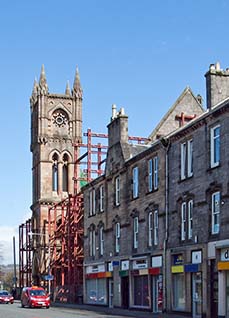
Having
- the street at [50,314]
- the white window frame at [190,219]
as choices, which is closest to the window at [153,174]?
the white window frame at [190,219]

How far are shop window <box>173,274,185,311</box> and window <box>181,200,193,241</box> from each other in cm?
224

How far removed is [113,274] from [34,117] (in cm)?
4798

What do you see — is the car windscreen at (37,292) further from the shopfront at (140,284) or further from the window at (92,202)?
the shopfront at (140,284)

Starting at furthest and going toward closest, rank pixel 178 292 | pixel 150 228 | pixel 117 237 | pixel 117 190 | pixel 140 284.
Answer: pixel 117 190 → pixel 117 237 → pixel 140 284 → pixel 150 228 → pixel 178 292

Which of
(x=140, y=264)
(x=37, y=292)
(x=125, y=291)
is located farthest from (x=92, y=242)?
(x=140, y=264)

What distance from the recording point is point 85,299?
181 feet

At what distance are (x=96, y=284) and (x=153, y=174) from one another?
14.1 m

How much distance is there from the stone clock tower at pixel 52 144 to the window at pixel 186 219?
160 ft

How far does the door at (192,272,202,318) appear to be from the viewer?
34562mm

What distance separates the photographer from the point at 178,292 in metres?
37.6

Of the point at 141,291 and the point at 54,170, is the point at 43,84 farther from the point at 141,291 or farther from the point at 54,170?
the point at 141,291

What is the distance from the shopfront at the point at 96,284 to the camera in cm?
5009

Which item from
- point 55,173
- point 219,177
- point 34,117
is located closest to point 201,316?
point 219,177

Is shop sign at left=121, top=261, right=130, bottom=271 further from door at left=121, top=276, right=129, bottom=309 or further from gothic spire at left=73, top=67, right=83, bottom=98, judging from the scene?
gothic spire at left=73, top=67, right=83, bottom=98
